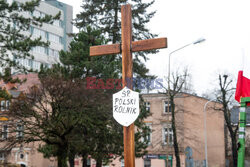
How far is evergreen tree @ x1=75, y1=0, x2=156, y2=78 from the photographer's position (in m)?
30.0

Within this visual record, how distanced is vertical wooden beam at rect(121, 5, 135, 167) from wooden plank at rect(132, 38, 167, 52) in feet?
0.43

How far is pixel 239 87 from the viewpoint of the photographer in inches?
335

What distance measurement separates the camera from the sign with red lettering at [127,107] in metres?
7.64

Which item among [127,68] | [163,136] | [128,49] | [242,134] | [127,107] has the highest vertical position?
[128,49]

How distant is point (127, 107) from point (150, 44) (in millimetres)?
1348

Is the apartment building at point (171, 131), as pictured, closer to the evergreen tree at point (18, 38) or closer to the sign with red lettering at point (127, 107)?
the evergreen tree at point (18, 38)

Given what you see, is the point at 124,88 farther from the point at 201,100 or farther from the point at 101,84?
the point at 201,100

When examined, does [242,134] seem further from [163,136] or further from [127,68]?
[163,136]

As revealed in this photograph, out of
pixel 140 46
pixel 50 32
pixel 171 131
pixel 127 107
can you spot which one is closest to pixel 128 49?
pixel 140 46

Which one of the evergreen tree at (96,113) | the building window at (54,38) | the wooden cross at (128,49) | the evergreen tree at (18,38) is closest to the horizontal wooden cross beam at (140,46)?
the wooden cross at (128,49)

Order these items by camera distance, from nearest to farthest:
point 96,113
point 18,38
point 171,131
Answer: point 96,113
point 18,38
point 171,131

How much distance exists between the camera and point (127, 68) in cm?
791

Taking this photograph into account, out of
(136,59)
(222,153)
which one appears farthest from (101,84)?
(222,153)

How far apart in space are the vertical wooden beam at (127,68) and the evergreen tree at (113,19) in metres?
21.4
